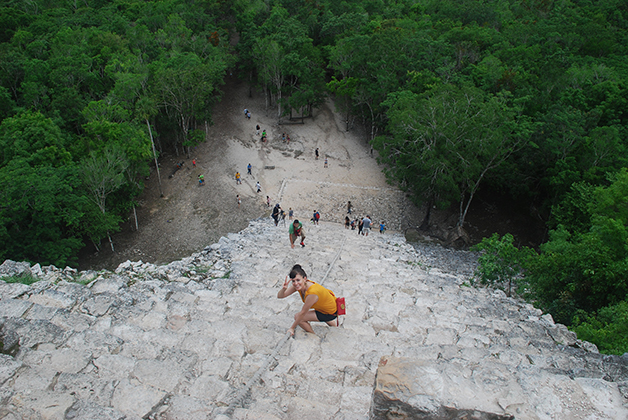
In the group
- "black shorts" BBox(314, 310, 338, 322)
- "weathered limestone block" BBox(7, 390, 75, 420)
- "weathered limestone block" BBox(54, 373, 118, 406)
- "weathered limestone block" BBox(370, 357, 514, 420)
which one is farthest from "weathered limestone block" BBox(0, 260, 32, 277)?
"weathered limestone block" BBox(370, 357, 514, 420)

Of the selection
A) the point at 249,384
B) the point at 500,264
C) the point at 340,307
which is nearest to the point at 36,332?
the point at 249,384

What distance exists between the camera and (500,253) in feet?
44.4

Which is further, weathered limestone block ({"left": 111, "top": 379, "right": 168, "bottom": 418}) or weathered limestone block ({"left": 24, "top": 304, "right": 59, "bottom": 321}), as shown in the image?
weathered limestone block ({"left": 24, "top": 304, "right": 59, "bottom": 321})

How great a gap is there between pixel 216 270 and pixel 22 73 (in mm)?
25801

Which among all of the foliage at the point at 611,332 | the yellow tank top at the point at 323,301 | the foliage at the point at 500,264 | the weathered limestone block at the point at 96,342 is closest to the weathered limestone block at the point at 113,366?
the weathered limestone block at the point at 96,342

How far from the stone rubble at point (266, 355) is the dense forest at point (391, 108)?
13.3 feet

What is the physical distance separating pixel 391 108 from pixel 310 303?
21396mm

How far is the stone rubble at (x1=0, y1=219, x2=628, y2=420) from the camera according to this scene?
15.2 feet

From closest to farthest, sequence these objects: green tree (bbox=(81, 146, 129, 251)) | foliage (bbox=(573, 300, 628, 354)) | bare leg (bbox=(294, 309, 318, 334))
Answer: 1. bare leg (bbox=(294, 309, 318, 334))
2. foliage (bbox=(573, 300, 628, 354))
3. green tree (bbox=(81, 146, 129, 251))

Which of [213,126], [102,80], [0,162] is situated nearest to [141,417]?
[0,162]

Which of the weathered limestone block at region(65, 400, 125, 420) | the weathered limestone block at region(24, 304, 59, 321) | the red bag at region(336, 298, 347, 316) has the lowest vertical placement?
the red bag at region(336, 298, 347, 316)

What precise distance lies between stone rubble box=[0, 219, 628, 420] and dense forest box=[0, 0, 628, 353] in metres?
4.05

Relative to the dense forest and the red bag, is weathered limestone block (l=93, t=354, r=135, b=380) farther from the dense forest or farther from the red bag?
the dense forest

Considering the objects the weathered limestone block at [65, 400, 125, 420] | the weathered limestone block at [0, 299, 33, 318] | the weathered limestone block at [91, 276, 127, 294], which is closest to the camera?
the weathered limestone block at [65, 400, 125, 420]
